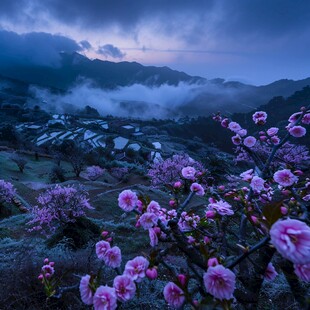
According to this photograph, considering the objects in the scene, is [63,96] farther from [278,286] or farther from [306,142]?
[278,286]

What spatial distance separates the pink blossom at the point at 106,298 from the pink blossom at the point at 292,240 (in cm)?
111

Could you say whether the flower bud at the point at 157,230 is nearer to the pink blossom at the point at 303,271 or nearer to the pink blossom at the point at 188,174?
the pink blossom at the point at 303,271

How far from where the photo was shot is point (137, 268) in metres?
1.80

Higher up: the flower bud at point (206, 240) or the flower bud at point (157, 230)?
the flower bud at point (157, 230)

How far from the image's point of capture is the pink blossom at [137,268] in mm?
1753

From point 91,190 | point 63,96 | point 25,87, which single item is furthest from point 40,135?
point 25,87

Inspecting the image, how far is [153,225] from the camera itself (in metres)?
2.15

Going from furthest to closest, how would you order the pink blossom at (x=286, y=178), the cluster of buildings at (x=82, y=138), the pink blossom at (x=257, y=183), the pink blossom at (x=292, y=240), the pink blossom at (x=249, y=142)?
the cluster of buildings at (x=82, y=138) → the pink blossom at (x=249, y=142) → the pink blossom at (x=257, y=183) → the pink blossom at (x=286, y=178) → the pink blossom at (x=292, y=240)

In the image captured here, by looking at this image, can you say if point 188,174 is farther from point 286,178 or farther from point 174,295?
point 174,295

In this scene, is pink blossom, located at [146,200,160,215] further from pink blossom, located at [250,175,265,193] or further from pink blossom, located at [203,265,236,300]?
pink blossom, located at [250,175,265,193]

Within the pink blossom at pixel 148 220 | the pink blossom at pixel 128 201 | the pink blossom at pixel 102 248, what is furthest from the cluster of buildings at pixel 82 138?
the pink blossom at pixel 148 220

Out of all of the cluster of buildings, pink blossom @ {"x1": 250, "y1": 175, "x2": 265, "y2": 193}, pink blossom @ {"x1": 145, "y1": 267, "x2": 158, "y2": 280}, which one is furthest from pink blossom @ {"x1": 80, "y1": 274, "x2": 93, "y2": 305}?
the cluster of buildings

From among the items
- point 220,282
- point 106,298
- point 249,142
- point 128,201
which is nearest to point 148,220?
point 128,201

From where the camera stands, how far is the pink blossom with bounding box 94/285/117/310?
164cm
